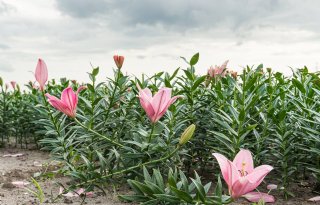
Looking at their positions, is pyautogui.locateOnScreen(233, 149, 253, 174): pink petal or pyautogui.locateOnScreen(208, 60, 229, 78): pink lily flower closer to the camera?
pyautogui.locateOnScreen(233, 149, 253, 174): pink petal

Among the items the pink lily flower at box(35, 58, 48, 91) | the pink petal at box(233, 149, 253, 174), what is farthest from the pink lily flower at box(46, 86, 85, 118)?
the pink petal at box(233, 149, 253, 174)

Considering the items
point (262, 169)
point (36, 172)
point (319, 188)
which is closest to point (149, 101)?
point (262, 169)

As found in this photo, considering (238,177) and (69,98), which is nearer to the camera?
(238,177)

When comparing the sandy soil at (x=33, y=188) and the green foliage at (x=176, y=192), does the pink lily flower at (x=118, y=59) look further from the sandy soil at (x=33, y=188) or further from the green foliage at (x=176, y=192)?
the sandy soil at (x=33, y=188)

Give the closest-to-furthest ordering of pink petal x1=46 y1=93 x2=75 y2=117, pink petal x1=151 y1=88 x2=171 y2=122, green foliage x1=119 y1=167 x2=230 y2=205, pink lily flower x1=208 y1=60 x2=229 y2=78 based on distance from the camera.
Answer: green foliage x1=119 y1=167 x2=230 y2=205
pink petal x1=151 y1=88 x2=171 y2=122
pink petal x1=46 y1=93 x2=75 y2=117
pink lily flower x1=208 y1=60 x2=229 y2=78

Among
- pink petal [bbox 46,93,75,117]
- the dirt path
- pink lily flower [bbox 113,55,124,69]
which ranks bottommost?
the dirt path

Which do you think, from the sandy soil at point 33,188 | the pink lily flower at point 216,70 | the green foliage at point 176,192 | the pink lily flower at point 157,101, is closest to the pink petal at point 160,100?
the pink lily flower at point 157,101

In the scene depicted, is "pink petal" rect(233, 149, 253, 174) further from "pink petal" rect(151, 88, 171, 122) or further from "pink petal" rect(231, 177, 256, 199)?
"pink petal" rect(151, 88, 171, 122)

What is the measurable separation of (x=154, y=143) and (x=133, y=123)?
46cm

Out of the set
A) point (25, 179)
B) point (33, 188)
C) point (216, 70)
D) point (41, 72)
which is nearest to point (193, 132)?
point (41, 72)

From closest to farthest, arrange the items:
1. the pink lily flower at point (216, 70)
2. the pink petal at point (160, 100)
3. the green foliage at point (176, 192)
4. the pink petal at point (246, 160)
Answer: the pink petal at point (246, 160), the green foliage at point (176, 192), the pink petal at point (160, 100), the pink lily flower at point (216, 70)

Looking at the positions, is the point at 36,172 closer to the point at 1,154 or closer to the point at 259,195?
the point at 1,154

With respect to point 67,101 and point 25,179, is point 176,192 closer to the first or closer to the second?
point 67,101

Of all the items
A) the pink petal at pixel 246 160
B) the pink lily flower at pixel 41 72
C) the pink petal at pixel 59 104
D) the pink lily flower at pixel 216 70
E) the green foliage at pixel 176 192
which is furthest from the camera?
the pink lily flower at pixel 216 70
